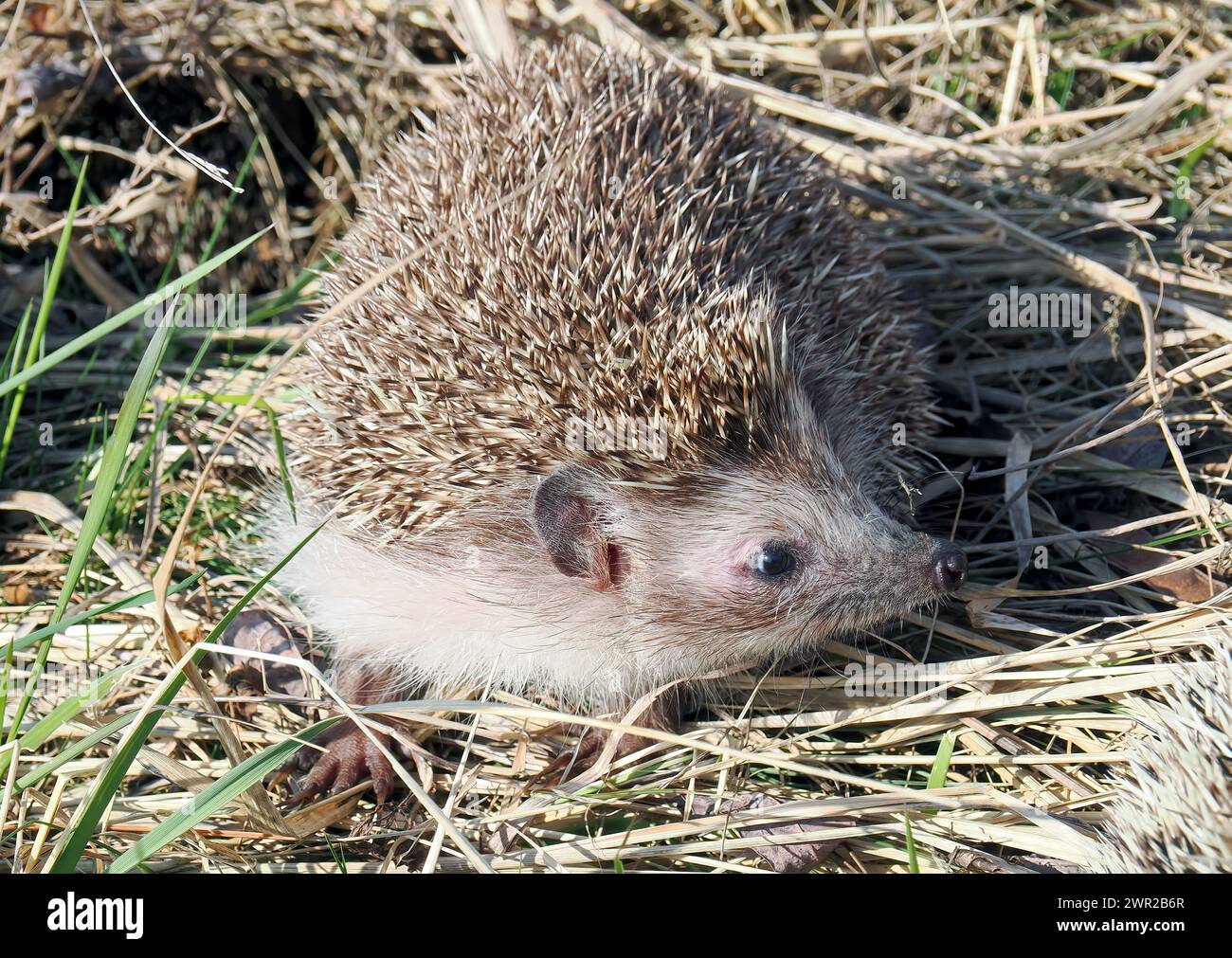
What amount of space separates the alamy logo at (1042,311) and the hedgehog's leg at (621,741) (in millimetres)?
1968

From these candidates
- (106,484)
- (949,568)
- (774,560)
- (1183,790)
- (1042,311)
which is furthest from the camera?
(1042,311)

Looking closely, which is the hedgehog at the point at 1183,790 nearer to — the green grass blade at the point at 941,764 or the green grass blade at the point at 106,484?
the green grass blade at the point at 941,764

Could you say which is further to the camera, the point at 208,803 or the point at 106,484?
the point at 106,484

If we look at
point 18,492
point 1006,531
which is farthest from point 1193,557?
point 18,492

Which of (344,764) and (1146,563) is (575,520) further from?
(1146,563)

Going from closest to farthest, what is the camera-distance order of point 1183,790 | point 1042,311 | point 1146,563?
point 1183,790 < point 1146,563 < point 1042,311

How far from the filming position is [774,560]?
3.04 meters

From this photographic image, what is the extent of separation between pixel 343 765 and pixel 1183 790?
7.14 ft

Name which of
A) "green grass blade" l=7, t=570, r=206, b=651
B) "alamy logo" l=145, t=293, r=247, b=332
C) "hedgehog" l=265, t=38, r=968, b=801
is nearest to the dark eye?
"hedgehog" l=265, t=38, r=968, b=801

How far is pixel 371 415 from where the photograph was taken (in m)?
3.08

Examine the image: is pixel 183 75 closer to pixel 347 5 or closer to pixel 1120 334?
pixel 347 5
